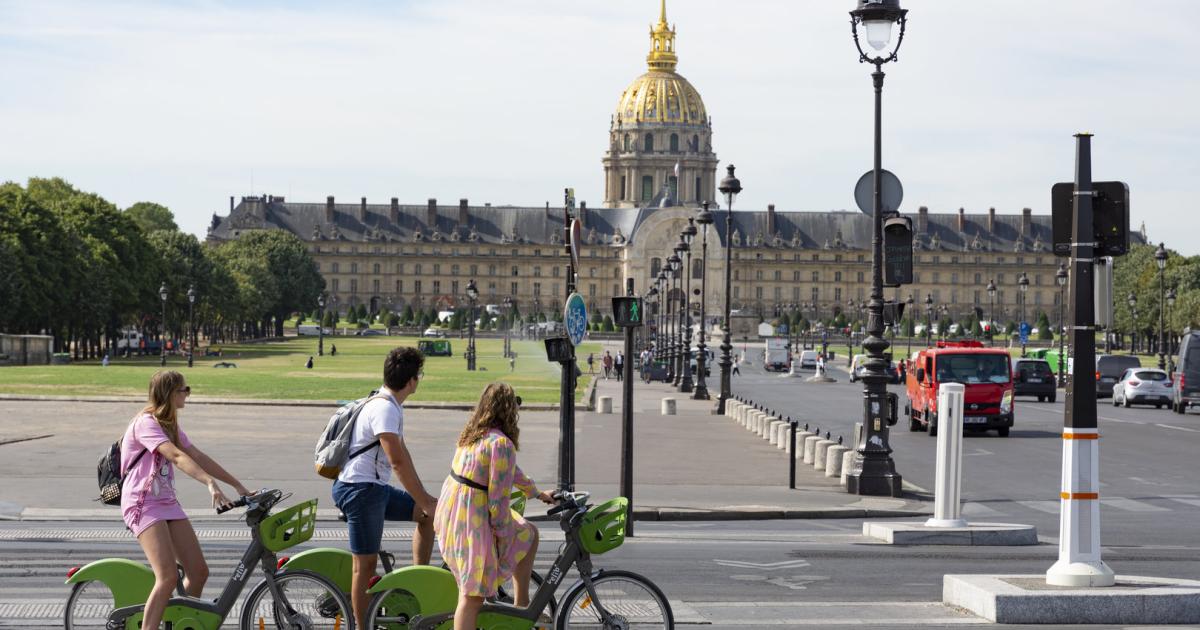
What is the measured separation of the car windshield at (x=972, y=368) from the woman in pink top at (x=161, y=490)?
28652mm

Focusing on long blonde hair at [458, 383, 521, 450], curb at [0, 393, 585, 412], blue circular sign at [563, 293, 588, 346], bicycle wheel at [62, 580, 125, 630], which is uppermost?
blue circular sign at [563, 293, 588, 346]

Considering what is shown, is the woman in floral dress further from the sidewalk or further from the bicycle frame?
the sidewalk

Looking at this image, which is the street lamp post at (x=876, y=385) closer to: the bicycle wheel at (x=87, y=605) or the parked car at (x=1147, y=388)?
the bicycle wheel at (x=87, y=605)

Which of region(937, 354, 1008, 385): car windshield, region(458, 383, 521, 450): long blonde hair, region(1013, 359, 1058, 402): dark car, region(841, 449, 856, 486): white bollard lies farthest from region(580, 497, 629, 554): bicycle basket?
region(1013, 359, 1058, 402): dark car

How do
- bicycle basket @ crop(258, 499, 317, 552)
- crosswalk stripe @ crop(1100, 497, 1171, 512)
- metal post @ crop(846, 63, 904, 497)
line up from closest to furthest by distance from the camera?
bicycle basket @ crop(258, 499, 317, 552) < crosswalk stripe @ crop(1100, 497, 1171, 512) < metal post @ crop(846, 63, 904, 497)

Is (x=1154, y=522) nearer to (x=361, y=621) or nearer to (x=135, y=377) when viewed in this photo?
(x=361, y=621)

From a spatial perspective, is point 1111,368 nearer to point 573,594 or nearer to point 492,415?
point 573,594

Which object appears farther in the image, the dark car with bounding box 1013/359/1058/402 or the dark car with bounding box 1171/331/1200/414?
the dark car with bounding box 1013/359/1058/402

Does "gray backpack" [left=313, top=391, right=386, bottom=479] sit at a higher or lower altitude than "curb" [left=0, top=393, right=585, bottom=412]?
higher

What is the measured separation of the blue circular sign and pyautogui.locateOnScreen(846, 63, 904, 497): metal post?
5.41 meters

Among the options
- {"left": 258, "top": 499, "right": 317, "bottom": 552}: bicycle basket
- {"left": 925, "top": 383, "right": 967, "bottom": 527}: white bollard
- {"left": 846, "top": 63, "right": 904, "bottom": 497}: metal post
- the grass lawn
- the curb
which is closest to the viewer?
{"left": 258, "top": 499, "right": 317, "bottom": 552}: bicycle basket

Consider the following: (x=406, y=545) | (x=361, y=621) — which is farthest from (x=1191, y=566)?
(x=361, y=621)

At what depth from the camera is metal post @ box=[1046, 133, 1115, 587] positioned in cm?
1175

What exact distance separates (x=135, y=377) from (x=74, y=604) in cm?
5227
